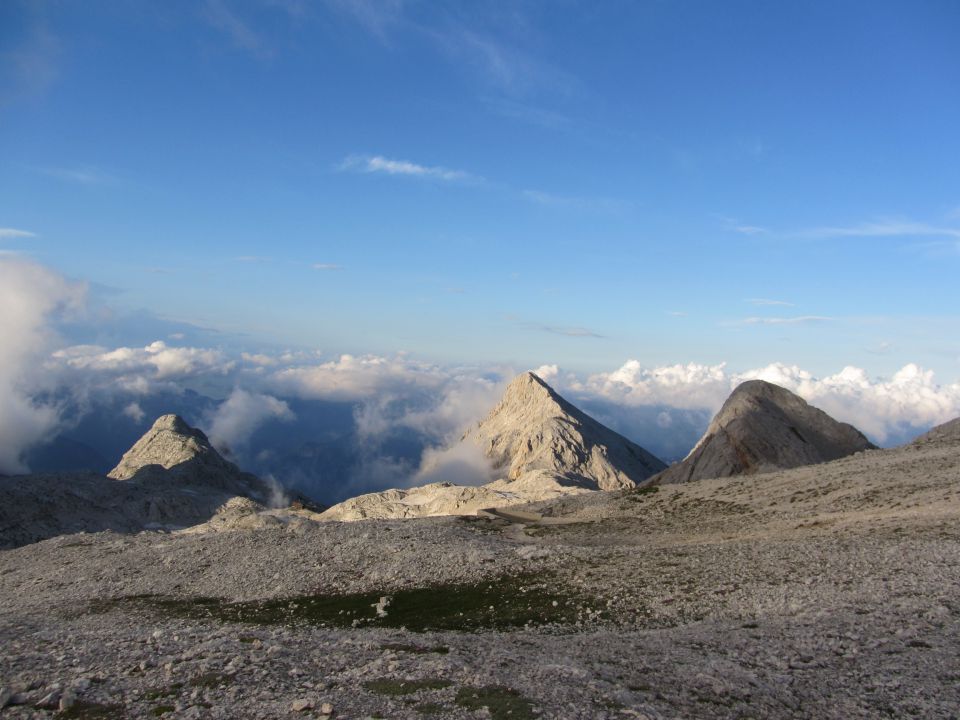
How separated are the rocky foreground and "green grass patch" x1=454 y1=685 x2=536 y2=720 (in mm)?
101

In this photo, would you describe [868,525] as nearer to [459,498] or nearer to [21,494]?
[459,498]

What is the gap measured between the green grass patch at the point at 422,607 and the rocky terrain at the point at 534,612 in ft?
0.72

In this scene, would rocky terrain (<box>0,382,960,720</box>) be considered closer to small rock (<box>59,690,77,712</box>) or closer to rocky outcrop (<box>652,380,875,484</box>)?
small rock (<box>59,690,77,712</box>)

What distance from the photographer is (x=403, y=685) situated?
20500 millimetres

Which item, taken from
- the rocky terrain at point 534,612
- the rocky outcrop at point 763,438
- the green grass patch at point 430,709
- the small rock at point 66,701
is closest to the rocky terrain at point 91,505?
the rocky terrain at point 534,612

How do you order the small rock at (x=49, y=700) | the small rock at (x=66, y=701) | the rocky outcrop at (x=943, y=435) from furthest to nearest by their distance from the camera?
the rocky outcrop at (x=943, y=435)
the small rock at (x=49, y=700)
the small rock at (x=66, y=701)

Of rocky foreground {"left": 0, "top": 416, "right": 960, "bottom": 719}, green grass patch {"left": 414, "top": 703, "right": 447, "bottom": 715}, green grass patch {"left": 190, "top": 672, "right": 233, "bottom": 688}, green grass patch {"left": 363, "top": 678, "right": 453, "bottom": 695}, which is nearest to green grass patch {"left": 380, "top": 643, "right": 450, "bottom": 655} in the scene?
rocky foreground {"left": 0, "top": 416, "right": 960, "bottom": 719}

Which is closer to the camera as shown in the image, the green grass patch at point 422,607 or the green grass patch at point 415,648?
the green grass patch at point 415,648

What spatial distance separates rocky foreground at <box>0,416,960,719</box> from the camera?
777 inches

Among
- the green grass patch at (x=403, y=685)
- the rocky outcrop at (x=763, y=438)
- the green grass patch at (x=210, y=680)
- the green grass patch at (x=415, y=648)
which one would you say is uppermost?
the rocky outcrop at (x=763, y=438)

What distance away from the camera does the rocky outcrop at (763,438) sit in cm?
8494

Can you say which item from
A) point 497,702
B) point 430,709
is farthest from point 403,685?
point 497,702

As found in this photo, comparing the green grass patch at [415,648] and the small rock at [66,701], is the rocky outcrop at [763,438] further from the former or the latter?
the small rock at [66,701]

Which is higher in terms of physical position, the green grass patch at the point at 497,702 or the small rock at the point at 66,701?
the green grass patch at the point at 497,702
